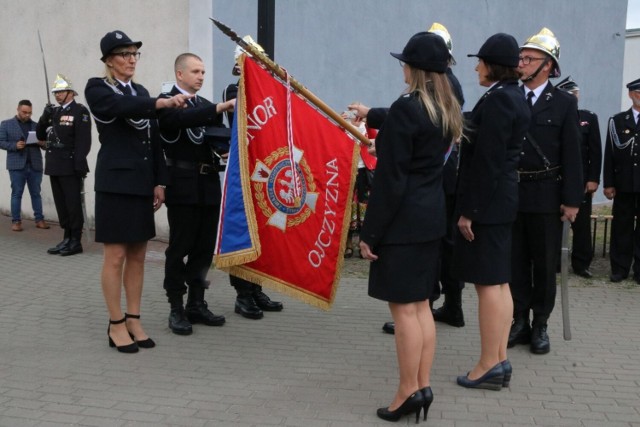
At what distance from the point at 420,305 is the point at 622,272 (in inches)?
185

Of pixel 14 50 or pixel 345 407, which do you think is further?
pixel 14 50

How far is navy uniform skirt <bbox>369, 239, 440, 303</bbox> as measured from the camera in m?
3.54

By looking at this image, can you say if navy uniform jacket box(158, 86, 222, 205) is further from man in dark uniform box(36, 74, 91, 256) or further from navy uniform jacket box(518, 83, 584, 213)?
man in dark uniform box(36, 74, 91, 256)

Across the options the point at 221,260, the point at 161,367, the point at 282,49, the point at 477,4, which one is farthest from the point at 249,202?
the point at 477,4

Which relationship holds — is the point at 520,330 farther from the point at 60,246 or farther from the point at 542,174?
the point at 60,246

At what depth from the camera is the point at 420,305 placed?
12.0 feet

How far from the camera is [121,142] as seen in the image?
4641mm

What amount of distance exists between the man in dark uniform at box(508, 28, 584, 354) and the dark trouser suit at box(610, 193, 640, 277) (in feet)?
9.71

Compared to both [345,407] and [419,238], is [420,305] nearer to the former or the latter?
[419,238]

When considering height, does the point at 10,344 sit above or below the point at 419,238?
below

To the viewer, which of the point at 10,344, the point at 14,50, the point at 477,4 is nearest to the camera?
the point at 10,344

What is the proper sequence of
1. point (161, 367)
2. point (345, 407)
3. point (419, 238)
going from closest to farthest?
point (419, 238) < point (345, 407) < point (161, 367)

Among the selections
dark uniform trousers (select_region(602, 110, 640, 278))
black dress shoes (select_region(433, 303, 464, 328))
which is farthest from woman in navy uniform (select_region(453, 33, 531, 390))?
dark uniform trousers (select_region(602, 110, 640, 278))

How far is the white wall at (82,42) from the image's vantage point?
28.7 ft
